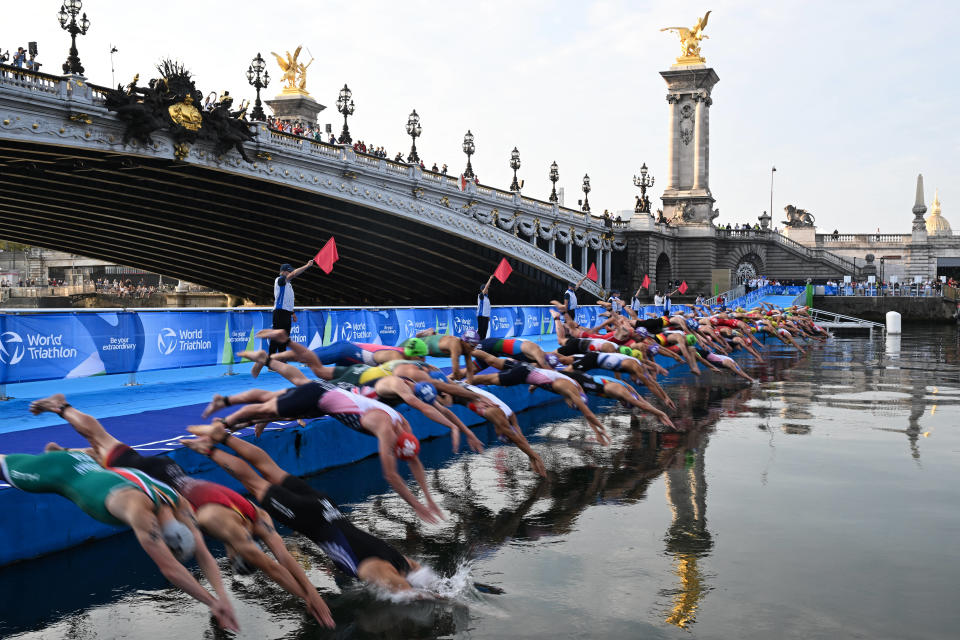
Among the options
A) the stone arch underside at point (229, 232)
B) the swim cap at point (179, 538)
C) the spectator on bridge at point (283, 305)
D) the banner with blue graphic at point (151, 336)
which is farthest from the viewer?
the stone arch underside at point (229, 232)

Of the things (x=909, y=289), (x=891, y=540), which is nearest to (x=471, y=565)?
(x=891, y=540)

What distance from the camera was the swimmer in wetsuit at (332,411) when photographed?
8047 mm

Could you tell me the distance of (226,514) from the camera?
20.7 feet

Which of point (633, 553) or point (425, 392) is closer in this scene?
point (633, 553)

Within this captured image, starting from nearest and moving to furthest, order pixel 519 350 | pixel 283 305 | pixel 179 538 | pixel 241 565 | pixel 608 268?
pixel 179 538
pixel 241 565
pixel 519 350
pixel 283 305
pixel 608 268

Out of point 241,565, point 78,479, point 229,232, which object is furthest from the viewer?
point 229,232

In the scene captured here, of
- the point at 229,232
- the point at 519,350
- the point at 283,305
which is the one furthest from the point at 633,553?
the point at 229,232

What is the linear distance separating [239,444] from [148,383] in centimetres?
949

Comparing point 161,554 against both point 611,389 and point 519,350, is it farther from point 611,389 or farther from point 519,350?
point 611,389

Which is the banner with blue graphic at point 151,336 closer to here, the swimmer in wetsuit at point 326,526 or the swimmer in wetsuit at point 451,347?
the swimmer in wetsuit at point 451,347

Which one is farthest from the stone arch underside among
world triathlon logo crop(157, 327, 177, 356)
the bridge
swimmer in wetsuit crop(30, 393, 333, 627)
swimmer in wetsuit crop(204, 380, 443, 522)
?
swimmer in wetsuit crop(30, 393, 333, 627)

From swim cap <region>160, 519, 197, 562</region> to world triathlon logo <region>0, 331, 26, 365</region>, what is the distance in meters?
9.07

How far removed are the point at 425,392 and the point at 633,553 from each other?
121 inches

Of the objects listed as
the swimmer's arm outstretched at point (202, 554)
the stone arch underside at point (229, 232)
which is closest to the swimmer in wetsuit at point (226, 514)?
the swimmer's arm outstretched at point (202, 554)
